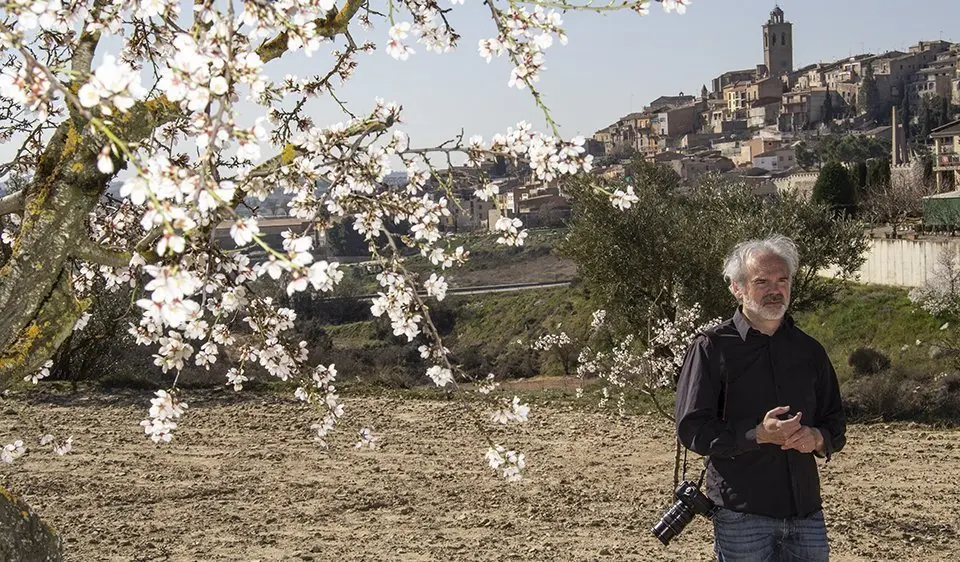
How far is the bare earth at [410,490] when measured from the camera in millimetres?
6945

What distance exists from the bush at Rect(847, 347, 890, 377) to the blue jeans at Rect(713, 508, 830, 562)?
60.0 ft

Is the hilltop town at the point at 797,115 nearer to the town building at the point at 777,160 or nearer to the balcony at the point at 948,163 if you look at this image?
the town building at the point at 777,160

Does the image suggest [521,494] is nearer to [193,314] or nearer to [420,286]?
[420,286]

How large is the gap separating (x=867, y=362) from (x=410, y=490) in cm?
1539

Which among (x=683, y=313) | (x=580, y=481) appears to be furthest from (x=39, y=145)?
(x=683, y=313)

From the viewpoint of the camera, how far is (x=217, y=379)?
637 inches

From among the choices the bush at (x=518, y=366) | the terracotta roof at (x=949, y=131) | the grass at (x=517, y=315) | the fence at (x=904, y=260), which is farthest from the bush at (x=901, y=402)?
the terracotta roof at (x=949, y=131)

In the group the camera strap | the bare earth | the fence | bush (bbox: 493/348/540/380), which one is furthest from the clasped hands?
the fence

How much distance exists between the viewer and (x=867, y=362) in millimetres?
21312

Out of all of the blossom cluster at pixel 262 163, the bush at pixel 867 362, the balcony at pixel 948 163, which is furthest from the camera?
the balcony at pixel 948 163

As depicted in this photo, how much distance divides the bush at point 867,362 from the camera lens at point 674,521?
18.1m

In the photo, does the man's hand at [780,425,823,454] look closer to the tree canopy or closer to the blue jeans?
the blue jeans

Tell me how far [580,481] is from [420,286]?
5042mm

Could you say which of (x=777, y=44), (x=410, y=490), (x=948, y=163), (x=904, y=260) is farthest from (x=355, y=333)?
(x=777, y=44)
